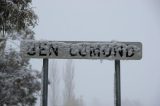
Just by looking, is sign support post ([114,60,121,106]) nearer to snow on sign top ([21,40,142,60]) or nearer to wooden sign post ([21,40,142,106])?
wooden sign post ([21,40,142,106])

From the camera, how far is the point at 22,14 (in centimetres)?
1112

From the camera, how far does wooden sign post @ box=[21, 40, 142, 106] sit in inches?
291

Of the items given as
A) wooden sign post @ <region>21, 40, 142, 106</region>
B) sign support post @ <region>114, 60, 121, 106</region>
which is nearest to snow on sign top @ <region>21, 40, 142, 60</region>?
wooden sign post @ <region>21, 40, 142, 106</region>

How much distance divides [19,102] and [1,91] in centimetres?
162

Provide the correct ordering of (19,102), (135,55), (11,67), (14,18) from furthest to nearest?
1. (19,102)
2. (11,67)
3. (14,18)
4. (135,55)

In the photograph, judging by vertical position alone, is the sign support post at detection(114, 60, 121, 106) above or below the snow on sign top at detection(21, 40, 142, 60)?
below

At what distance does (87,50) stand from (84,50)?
52mm

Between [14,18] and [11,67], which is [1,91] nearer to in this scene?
[11,67]

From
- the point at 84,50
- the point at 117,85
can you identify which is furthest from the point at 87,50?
the point at 117,85

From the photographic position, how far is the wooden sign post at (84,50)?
291 inches

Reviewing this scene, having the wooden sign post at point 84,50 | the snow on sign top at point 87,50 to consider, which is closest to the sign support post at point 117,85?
the wooden sign post at point 84,50

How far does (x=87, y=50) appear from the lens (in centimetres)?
741

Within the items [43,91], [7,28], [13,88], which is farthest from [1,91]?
[43,91]

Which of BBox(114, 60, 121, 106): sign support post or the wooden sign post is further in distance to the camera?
BBox(114, 60, 121, 106): sign support post
